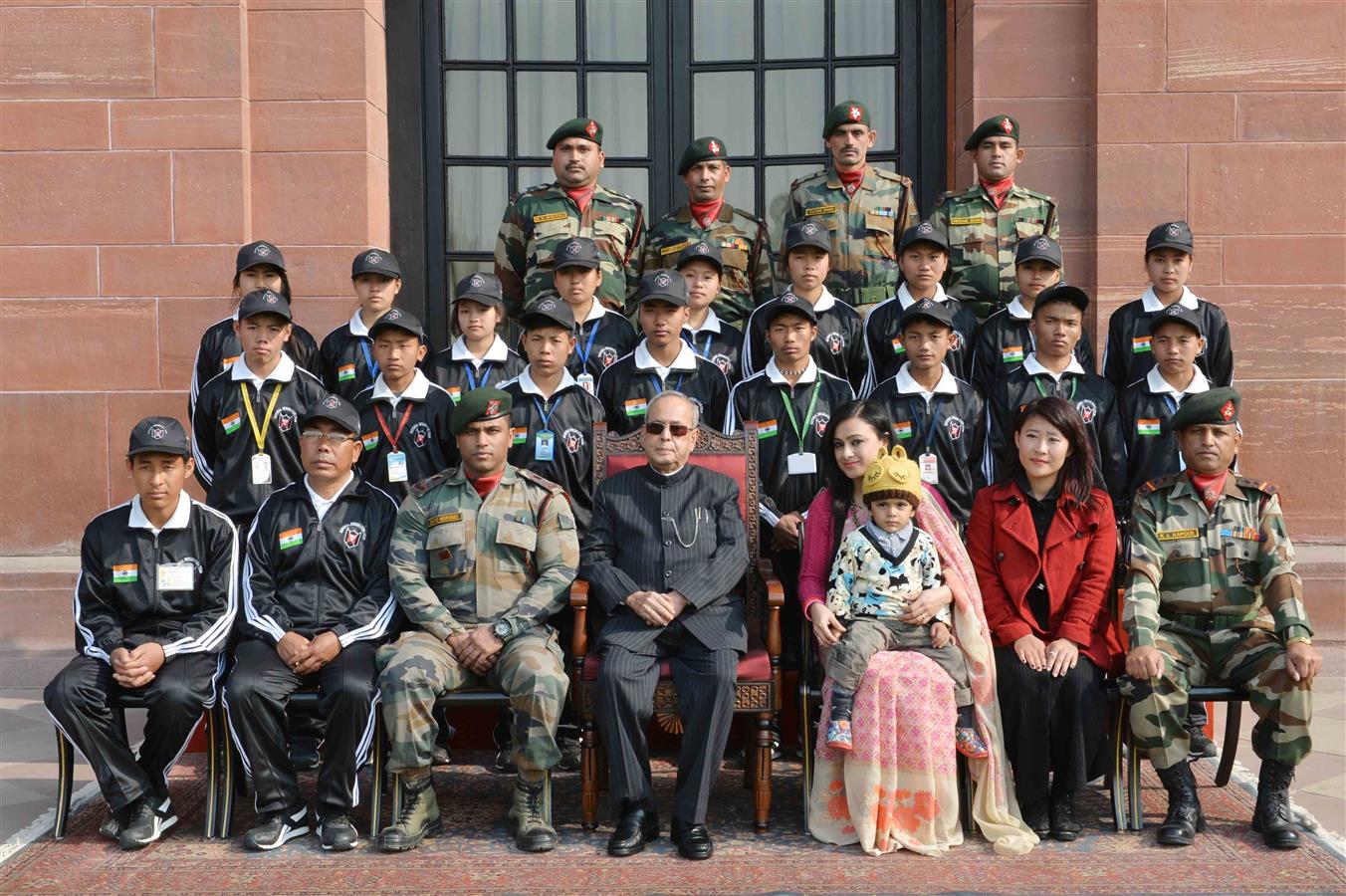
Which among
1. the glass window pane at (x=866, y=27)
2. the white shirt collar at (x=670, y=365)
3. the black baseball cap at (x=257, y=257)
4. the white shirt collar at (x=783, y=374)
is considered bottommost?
the white shirt collar at (x=783, y=374)

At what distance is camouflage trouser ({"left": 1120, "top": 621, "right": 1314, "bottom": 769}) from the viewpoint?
4.74 meters

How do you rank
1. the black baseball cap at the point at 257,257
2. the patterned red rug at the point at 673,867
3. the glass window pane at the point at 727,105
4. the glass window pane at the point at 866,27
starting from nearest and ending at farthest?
the patterned red rug at the point at 673,867
the black baseball cap at the point at 257,257
the glass window pane at the point at 866,27
the glass window pane at the point at 727,105

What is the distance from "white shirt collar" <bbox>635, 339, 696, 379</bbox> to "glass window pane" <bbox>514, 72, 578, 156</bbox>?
2928 mm

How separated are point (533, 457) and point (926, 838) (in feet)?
7.42

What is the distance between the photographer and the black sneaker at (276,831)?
15.4ft

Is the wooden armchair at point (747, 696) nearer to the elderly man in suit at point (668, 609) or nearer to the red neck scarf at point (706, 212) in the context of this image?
the elderly man in suit at point (668, 609)

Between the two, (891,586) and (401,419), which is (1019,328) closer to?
(891,586)

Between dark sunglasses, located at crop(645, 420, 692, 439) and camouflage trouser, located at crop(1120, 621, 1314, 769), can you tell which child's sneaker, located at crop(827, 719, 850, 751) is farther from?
dark sunglasses, located at crop(645, 420, 692, 439)

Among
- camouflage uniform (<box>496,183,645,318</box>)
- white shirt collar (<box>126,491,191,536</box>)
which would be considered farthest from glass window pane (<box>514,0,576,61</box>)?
white shirt collar (<box>126,491,191,536</box>)

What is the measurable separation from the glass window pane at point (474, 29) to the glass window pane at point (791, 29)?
5.38 feet

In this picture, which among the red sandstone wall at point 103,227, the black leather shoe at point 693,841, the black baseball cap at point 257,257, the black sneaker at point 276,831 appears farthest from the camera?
the red sandstone wall at point 103,227

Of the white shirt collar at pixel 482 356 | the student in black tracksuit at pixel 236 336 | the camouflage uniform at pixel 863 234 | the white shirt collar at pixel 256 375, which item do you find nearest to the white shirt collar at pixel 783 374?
the camouflage uniform at pixel 863 234

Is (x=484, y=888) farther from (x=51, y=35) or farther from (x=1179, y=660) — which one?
(x=51, y=35)

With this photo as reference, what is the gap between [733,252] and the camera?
6.98 metres
